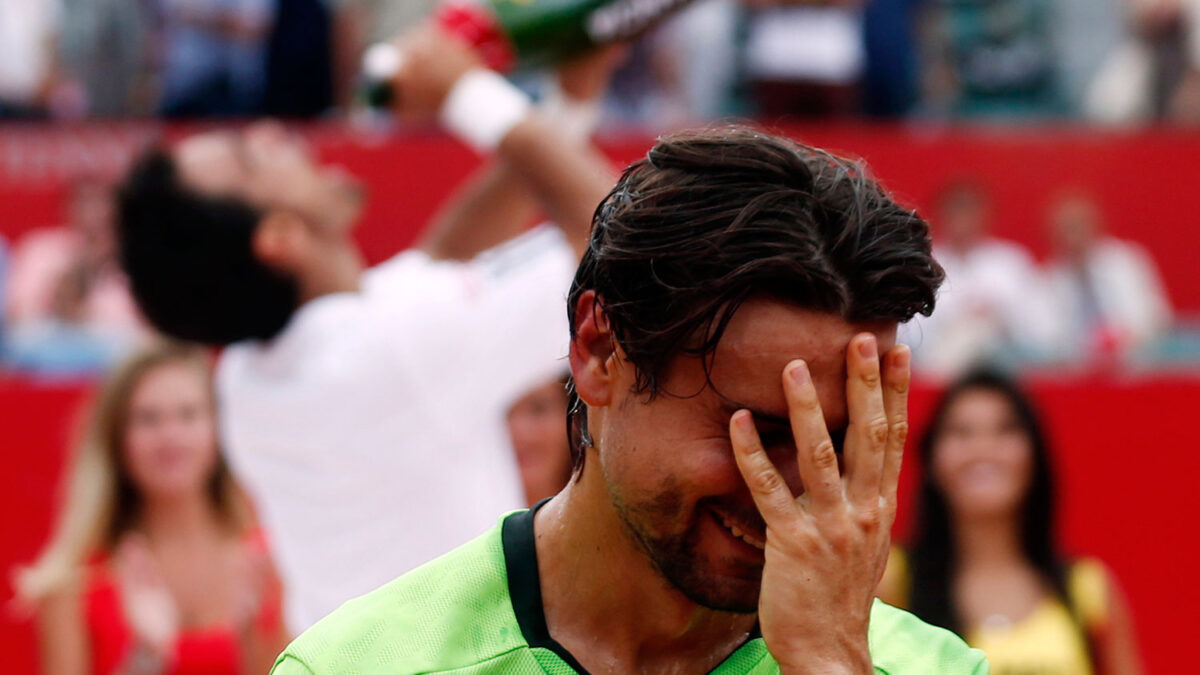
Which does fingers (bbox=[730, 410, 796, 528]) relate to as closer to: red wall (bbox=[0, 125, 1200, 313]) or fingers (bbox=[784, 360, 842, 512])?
fingers (bbox=[784, 360, 842, 512])

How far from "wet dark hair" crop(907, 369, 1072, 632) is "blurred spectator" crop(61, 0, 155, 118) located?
4.67 meters

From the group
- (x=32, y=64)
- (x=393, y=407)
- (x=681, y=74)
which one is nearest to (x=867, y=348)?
(x=393, y=407)

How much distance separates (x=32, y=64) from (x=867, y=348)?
7506 millimetres

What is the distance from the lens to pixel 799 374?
1655 mm

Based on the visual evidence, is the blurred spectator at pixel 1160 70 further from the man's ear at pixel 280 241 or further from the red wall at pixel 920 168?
the man's ear at pixel 280 241

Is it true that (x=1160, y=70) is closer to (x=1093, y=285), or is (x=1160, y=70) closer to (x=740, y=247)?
(x=1093, y=285)

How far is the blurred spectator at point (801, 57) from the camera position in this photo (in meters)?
8.09

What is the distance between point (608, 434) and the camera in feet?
6.03

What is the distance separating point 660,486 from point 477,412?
166cm

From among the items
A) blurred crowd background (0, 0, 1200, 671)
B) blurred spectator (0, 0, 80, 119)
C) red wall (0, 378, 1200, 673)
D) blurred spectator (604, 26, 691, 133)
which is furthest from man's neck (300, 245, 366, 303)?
blurred spectator (0, 0, 80, 119)

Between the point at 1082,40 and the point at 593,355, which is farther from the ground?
the point at 593,355

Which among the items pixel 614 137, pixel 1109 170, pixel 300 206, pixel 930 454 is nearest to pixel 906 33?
pixel 1109 170

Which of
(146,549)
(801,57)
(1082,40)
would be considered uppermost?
(801,57)

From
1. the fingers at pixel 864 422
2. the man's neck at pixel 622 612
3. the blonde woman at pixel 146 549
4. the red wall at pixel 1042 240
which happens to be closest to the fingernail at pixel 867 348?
the fingers at pixel 864 422
